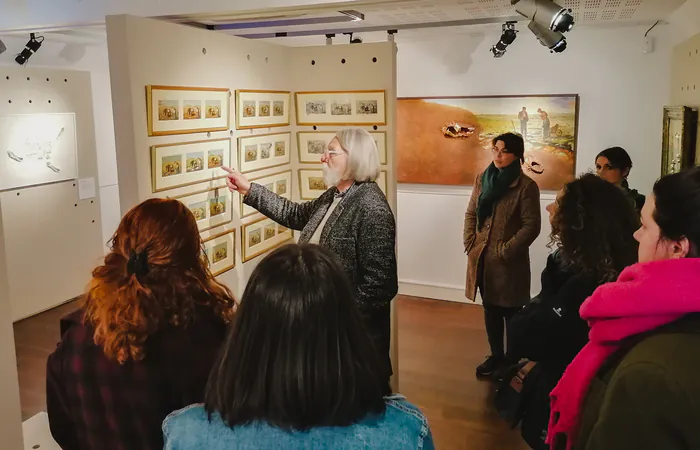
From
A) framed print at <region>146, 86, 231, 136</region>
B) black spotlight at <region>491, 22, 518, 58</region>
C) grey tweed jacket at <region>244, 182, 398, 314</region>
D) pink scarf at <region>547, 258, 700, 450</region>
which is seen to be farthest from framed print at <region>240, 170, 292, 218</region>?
black spotlight at <region>491, 22, 518, 58</region>

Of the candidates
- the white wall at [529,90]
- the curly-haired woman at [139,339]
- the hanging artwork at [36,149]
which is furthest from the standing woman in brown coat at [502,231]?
the hanging artwork at [36,149]

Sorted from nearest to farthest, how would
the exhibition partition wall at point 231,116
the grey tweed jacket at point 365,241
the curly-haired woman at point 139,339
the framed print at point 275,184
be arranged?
the curly-haired woman at point 139,339 < the exhibition partition wall at point 231,116 < the grey tweed jacket at point 365,241 < the framed print at point 275,184

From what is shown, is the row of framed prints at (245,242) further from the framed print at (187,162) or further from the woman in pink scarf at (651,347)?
the woman in pink scarf at (651,347)

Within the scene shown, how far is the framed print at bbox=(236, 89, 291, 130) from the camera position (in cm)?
300

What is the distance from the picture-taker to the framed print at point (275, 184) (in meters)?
3.15

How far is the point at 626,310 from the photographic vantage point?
1.21 m

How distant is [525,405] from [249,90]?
194 cm

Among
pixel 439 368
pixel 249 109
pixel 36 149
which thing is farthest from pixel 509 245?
pixel 36 149

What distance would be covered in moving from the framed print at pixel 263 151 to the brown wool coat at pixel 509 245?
136 cm

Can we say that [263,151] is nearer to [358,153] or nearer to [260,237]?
[260,237]

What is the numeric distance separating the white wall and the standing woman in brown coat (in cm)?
151

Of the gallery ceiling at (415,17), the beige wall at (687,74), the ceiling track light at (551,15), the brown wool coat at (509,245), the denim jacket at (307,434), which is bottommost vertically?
the brown wool coat at (509,245)

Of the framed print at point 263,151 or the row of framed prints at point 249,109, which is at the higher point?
the row of framed prints at point 249,109

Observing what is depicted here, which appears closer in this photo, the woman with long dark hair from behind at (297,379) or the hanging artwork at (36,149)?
the woman with long dark hair from behind at (297,379)
